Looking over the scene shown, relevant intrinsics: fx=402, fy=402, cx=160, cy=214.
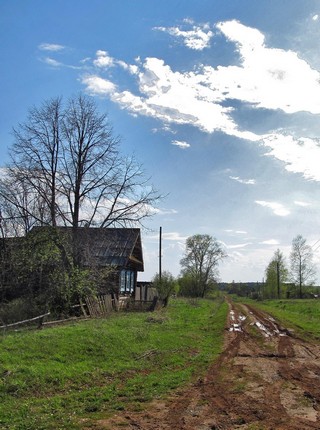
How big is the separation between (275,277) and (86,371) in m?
82.4

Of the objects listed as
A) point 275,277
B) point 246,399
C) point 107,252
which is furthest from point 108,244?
point 275,277

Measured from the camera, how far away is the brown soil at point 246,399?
6.32 metres

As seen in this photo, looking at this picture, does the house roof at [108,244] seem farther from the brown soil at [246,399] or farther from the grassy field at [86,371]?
the brown soil at [246,399]

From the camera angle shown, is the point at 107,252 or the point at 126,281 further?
the point at 126,281

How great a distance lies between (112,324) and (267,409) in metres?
11.5

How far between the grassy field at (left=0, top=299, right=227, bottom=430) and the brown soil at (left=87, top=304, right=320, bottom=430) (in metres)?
0.55

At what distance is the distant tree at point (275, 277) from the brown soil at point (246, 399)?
7434 cm

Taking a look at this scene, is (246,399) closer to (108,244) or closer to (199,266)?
(108,244)

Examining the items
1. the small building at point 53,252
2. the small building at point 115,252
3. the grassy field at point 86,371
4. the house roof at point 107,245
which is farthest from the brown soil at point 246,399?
the small building at point 115,252

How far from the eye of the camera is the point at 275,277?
87.2 metres

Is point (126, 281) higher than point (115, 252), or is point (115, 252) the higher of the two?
point (115, 252)

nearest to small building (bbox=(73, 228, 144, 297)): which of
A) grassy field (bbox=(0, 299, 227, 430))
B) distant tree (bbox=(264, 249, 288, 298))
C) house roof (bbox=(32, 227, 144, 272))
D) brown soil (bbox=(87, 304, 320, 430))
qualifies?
house roof (bbox=(32, 227, 144, 272))

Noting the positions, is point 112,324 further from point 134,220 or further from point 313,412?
point 313,412

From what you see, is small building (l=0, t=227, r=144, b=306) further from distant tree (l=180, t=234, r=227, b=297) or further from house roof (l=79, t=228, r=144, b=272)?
distant tree (l=180, t=234, r=227, b=297)
